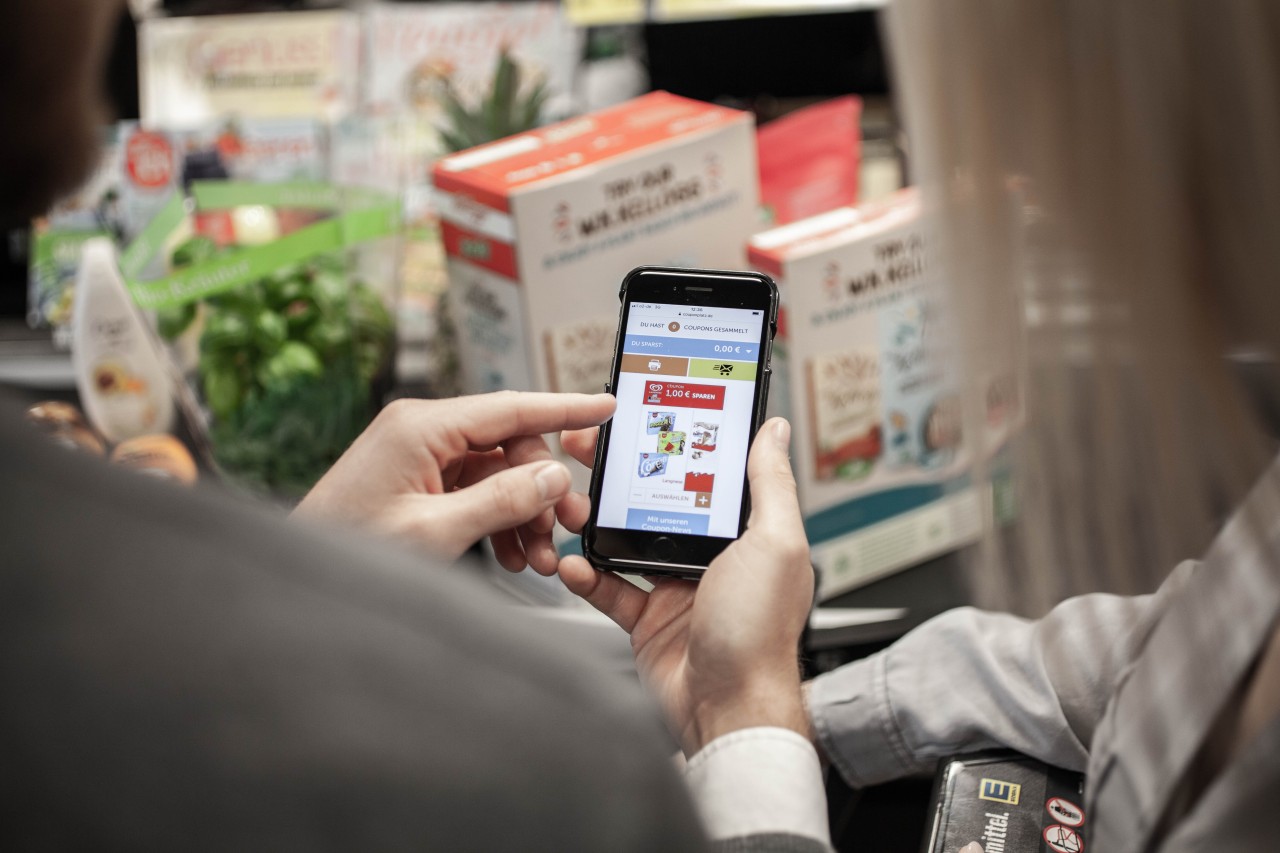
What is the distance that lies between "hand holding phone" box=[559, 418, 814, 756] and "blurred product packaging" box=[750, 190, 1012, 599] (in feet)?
1.39

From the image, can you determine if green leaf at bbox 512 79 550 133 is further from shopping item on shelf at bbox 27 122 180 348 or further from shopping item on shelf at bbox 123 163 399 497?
shopping item on shelf at bbox 27 122 180 348

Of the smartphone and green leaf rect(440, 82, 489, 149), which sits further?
green leaf rect(440, 82, 489, 149)

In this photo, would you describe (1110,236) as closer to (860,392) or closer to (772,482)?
(772,482)

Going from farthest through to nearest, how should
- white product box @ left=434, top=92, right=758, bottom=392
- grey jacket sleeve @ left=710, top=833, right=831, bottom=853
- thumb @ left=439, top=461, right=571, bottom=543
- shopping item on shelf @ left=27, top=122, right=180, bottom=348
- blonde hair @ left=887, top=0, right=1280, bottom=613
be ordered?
shopping item on shelf @ left=27, top=122, right=180, bottom=348, white product box @ left=434, top=92, right=758, bottom=392, thumb @ left=439, top=461, right=571, bottom=543, grey jacket sleeve @ left=710, top=833, right=831, bottom=853, blonde hair @ left=887, top=0, right=1280, bottom=613

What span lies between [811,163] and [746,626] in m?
0.97

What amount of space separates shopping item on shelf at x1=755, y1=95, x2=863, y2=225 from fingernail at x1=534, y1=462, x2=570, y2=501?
2.58 feet

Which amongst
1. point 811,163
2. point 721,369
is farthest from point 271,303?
point 721,369

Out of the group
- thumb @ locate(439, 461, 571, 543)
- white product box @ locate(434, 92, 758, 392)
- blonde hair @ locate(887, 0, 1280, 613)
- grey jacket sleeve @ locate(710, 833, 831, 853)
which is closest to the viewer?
blonde hair @ locate(887, 0, 1280, 613)

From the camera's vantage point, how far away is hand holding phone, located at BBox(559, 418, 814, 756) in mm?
837

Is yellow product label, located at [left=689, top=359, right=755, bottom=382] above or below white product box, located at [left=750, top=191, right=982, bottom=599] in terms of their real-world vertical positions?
above

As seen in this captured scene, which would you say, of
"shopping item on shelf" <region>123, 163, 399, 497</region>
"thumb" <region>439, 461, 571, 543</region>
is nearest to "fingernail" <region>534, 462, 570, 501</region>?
"thumb" <region>439, 461, 571, 543</region>

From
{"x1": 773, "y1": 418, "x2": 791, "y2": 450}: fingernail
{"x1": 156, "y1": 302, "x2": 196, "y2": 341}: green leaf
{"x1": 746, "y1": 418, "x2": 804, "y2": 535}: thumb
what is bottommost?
{"x1": 156, "y1": 302, "x2": 196, "y2": 341}: green leaf

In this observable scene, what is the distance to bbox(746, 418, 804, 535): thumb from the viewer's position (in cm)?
90

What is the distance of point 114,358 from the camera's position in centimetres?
165
